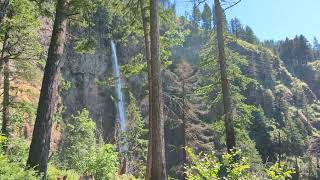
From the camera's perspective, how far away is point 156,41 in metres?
11.7

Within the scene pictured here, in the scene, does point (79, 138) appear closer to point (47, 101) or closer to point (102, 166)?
point (102, 166)

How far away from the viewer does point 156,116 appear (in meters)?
11.1

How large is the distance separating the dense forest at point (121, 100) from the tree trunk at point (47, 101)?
0.02 m

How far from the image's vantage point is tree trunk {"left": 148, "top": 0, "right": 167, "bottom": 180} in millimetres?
10719

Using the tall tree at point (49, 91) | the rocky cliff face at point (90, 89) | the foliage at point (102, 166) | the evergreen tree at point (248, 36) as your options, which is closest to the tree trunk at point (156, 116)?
the tall tree at point (49, 91)

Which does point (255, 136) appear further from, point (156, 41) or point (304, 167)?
point (156, 41)

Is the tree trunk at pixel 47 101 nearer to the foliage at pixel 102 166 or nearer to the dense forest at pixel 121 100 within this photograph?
the dense forest at pixel 121 100

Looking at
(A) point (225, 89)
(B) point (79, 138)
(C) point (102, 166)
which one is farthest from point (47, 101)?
(B) point (79, 138)

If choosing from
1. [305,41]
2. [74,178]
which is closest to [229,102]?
[74,178]

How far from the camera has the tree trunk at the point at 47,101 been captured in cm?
1050

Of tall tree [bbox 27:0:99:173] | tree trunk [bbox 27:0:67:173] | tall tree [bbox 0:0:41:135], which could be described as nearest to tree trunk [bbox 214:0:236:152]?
tall tree [bbox 27:0:99:173]

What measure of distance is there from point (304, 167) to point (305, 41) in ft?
302

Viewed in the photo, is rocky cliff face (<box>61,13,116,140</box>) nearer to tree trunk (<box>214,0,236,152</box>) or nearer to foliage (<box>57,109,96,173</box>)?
foliage (<box>57,109,96,173</box>)

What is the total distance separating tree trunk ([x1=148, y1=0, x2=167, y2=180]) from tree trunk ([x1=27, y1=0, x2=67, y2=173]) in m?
2.25
